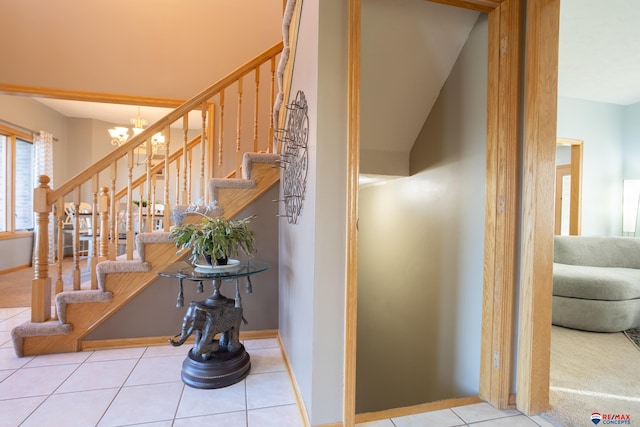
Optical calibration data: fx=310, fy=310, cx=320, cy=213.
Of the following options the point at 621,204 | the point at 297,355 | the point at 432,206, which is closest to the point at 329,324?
the point at 297,355

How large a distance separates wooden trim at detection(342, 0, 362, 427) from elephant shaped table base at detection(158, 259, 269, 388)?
2.16 ft

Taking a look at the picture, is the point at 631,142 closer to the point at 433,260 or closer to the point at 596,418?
the point at 433,260

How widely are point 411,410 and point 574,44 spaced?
3.30 meters

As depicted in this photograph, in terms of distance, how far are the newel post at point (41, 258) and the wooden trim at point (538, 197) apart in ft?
10.1

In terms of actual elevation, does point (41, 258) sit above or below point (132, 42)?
below

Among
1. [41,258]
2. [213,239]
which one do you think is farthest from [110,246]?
[213,239]

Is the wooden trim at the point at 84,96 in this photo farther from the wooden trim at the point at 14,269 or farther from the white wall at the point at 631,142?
the white wall at the point at 631,142

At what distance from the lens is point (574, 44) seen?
275 centimetres

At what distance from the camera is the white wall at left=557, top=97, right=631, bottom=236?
155 inches

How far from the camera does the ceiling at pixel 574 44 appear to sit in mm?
1817

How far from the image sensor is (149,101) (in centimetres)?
384

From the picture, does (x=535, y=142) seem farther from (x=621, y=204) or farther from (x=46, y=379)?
(x=621, y=204)

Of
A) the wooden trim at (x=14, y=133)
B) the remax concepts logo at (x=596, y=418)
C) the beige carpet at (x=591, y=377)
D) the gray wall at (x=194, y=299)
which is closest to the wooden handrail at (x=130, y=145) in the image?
the gray wall at (x=194, y=299)

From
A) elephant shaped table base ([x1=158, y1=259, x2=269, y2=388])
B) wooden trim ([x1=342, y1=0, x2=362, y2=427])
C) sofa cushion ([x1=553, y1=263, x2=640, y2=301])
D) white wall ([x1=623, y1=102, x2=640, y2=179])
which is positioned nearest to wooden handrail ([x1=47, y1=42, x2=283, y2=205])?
elephant shaped table base ([x1=158, y1=259, x2=269, y2=388])
